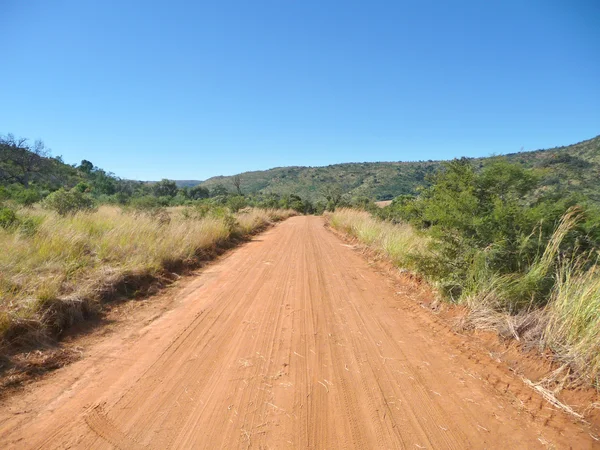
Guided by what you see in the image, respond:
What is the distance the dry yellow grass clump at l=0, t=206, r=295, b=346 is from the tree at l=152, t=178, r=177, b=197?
155ft

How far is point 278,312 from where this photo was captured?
5.10 meters

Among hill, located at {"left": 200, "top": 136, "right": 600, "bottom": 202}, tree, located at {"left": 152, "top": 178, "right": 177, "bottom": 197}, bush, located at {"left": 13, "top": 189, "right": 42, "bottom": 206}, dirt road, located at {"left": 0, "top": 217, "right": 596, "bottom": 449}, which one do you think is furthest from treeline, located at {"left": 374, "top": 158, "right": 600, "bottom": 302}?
hill, located at {"left": 200, "top": 136, "right": 600, "bottom": 202}

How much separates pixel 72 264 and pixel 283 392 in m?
4.81

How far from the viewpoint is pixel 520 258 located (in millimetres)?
4844

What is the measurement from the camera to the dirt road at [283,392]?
7.99ft

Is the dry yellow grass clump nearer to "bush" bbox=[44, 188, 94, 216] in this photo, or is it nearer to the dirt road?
the dirt road

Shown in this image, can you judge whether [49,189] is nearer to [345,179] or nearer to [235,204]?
[235,204]

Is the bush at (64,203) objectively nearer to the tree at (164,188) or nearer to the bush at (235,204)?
the bush at (235,204)

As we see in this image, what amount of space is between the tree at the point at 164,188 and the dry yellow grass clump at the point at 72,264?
4726 cm

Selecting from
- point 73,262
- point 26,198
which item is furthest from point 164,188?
point 73,262

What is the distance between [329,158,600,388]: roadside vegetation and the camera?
3555 millimetres

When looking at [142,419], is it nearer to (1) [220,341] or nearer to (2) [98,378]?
(2) [98,378]

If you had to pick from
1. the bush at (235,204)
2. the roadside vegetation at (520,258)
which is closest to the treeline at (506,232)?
the roadside vegetation at (520,258)

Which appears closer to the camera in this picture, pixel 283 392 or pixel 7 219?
pixel 283 392
